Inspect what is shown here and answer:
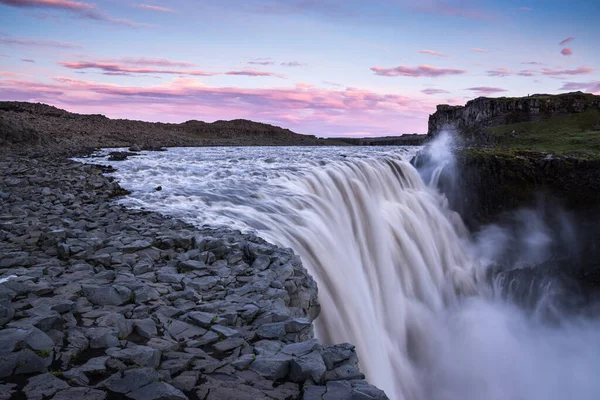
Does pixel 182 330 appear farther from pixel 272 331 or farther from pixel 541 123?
pixel 541 123

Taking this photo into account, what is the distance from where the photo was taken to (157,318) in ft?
17.1

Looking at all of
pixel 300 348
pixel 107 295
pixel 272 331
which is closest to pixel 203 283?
pixel 107 295

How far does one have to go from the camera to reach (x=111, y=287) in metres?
5.84

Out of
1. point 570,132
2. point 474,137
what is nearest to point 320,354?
point 570,132

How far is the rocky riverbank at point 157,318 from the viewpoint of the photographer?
12.6 ft

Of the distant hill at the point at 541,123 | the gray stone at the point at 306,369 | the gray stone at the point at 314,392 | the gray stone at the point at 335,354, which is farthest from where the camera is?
the distant hill at the point at 541,123

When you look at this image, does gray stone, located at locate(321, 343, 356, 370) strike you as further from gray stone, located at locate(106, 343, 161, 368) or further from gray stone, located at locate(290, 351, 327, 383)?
gray stone, located at locate(106, 343, 161, 368)

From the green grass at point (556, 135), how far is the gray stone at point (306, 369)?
1032 inches

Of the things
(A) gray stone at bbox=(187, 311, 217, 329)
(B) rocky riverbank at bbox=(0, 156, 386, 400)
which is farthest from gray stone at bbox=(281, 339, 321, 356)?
(A) gray stone at bbox=(187, 311, 217, 329)

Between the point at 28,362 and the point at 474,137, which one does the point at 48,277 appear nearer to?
the point at 28,362

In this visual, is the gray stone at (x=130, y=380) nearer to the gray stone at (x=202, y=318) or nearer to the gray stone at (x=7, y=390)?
the gray stone at (x=7, y=390)

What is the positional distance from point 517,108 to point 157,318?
54.0 m

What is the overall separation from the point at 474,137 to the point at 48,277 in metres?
44.6

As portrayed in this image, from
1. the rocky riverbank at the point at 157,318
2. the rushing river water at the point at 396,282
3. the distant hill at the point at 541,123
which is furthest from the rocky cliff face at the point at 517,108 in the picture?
the rocky riverbank at the point at 157,318
